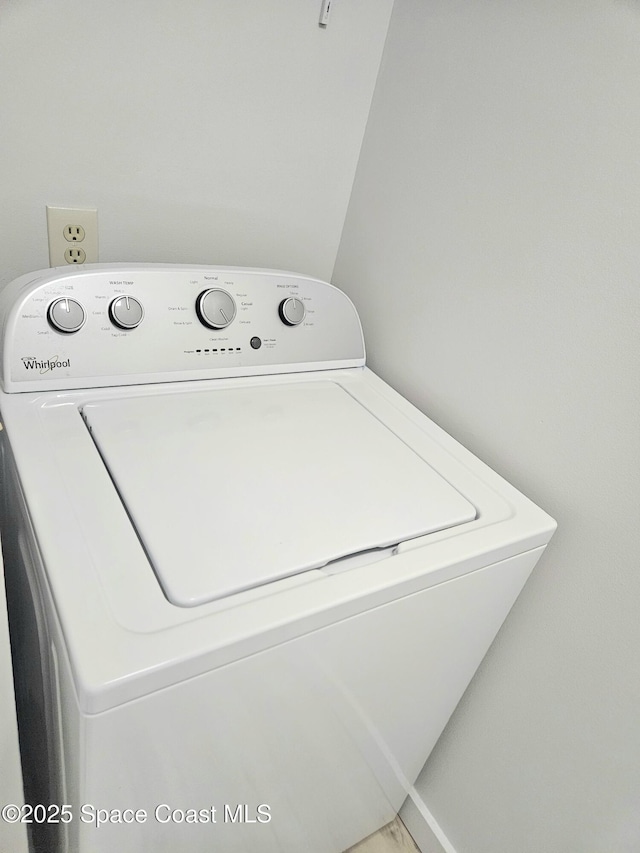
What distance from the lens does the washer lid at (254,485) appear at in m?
0.60

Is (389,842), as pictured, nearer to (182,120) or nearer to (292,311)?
(292,311)

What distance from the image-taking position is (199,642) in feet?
1.69

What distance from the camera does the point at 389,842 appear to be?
4.02 feet

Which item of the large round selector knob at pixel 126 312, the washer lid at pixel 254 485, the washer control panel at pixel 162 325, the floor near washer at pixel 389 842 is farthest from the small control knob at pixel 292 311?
the floor near washer at pixel 389 842

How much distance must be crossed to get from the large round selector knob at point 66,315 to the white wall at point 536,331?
586 millimetres

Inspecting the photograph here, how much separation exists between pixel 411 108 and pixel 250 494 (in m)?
0.78

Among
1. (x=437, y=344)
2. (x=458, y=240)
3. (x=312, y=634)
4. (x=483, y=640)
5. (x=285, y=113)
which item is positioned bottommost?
(x=483, y=640)

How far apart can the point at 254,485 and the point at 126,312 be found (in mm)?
346

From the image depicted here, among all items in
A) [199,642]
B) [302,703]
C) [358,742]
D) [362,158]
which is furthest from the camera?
[362,158]

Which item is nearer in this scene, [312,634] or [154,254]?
[312,634]

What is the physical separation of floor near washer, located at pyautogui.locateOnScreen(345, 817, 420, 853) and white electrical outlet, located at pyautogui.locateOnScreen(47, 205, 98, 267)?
4.31 ft

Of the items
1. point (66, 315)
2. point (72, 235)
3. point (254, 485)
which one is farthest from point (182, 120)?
point (254, 485)

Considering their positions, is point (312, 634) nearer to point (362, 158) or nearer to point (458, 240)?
point (458, 240)

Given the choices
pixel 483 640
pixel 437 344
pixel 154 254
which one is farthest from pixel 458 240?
pixel 483 640
